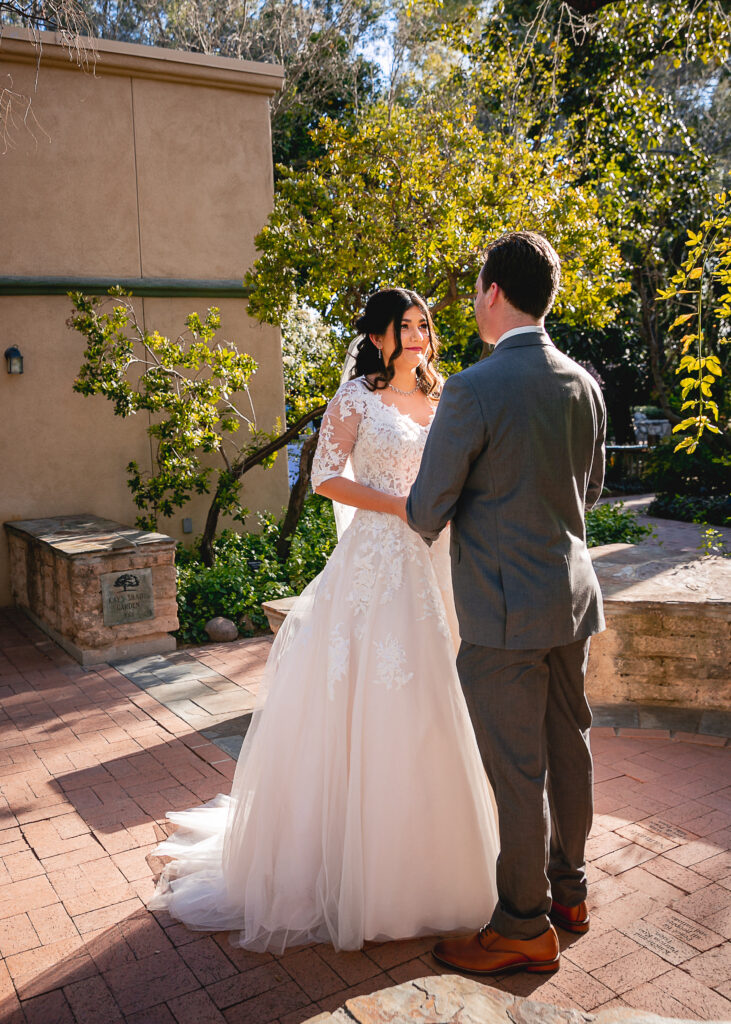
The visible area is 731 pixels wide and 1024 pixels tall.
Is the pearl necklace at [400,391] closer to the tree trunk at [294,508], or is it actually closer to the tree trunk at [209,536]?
the tree trunk at [294,508]

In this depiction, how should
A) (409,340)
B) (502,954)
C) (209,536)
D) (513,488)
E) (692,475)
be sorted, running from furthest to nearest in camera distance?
(692,475), (209,536), (409,340), (502,954), (513,488)

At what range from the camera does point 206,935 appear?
2.76 m

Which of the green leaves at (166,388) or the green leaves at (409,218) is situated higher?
the green leaves at (409,218)

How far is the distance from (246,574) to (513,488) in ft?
18.6

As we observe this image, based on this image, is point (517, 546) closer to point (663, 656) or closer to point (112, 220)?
point (663, 656)

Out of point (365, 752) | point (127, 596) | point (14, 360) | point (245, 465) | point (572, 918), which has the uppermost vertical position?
point (14, 360)

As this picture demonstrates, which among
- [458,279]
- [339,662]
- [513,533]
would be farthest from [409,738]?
[458,279]

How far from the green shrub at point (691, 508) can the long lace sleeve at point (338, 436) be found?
10.7 m

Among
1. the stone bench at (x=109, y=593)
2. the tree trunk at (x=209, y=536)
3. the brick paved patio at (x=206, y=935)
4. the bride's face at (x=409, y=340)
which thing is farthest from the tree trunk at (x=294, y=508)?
the bride's face at (x=409, y=340)

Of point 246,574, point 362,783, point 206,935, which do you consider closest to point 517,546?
point 362,783

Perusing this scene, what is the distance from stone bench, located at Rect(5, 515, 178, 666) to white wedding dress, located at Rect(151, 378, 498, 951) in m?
3.43

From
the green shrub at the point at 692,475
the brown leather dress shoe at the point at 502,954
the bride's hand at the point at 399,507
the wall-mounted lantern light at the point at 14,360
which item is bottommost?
the brown leather dress shoe at the point at 502,954

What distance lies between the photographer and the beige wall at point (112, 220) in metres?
8.21

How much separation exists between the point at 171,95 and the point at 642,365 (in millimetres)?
13318
